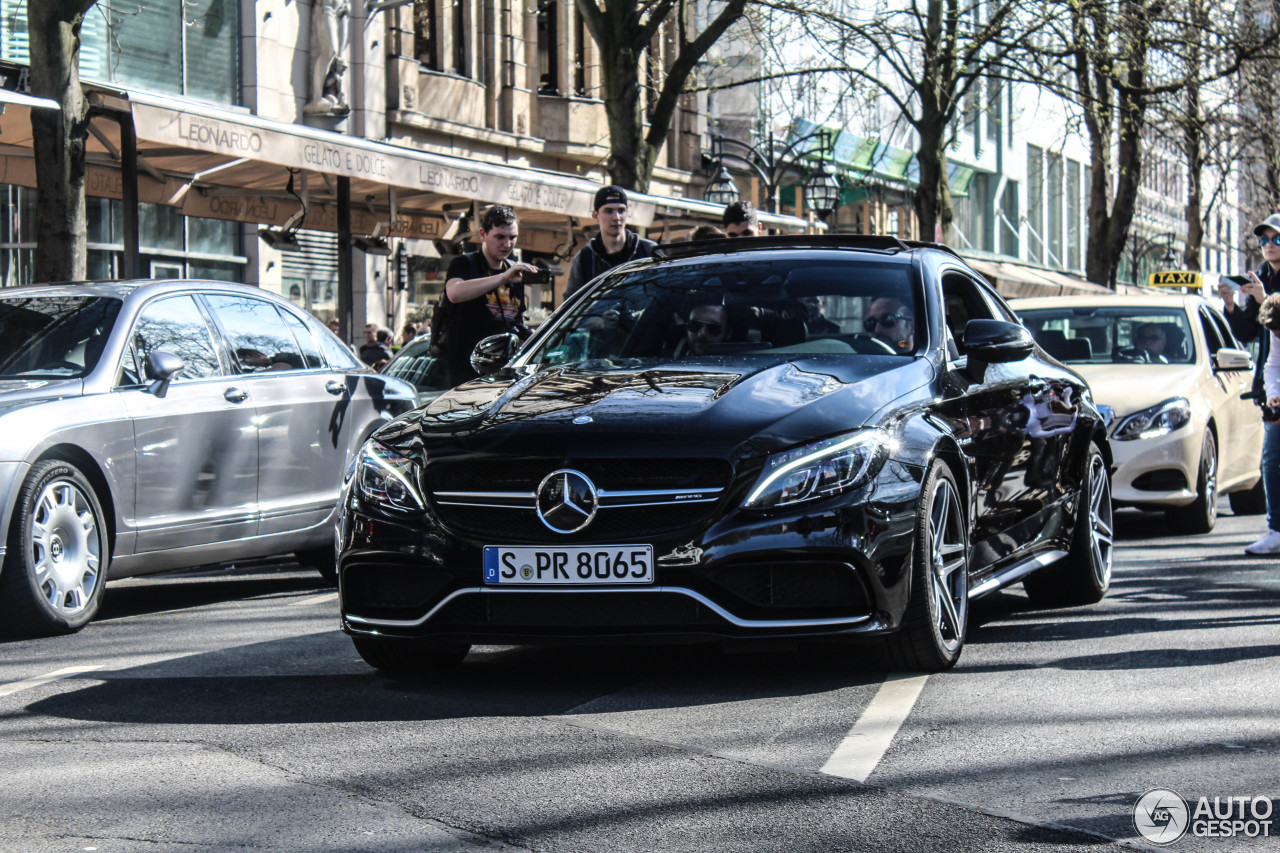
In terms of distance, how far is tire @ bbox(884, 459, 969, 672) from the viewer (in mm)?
5949

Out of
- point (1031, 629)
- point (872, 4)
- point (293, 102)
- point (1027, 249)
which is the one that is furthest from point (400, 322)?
point (1027, 249)

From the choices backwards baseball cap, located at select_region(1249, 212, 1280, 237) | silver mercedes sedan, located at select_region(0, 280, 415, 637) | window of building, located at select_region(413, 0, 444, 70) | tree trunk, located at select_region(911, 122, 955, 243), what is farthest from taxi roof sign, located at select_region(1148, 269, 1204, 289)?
silver mercedes sedan, located at select_region(0, 280, 415, 637)

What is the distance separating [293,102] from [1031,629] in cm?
2133

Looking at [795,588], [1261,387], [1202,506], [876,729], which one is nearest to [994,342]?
[795,588]

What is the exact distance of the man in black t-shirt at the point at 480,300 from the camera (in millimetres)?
9578

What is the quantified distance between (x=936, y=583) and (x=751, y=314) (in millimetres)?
1405

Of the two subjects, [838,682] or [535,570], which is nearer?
[535,570]

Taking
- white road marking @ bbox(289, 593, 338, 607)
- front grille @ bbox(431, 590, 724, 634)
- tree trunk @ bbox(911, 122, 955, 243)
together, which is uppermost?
tree trunk @ bbox(911, 122, 955, 243)

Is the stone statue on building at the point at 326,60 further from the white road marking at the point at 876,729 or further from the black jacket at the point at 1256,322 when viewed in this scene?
the white road marking at the point at 876,729

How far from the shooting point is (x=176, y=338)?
8.74m

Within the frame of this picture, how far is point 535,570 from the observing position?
5.69 m

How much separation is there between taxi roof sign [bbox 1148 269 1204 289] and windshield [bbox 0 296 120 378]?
3974 centimetres

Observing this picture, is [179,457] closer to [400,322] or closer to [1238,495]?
[1238,495]

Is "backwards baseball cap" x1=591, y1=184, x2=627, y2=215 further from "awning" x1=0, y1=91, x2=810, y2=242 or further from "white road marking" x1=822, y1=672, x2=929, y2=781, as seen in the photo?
"white road marking" x1=822, y1=672, x2=929, y2=781
